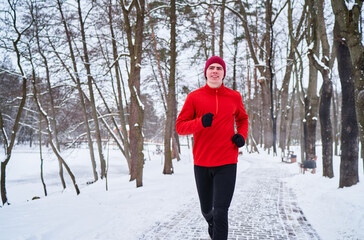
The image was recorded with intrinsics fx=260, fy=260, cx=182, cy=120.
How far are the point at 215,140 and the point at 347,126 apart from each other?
4765 millimetres

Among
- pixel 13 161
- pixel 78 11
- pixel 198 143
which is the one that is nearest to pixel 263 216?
pixel 198 143

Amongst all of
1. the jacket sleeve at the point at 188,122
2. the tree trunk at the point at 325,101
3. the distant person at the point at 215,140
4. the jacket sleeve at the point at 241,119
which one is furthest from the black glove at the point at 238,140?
the tree trunk at the point at 325,101

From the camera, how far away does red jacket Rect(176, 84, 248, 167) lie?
2769 millimetres

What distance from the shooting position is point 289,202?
5.81 meters

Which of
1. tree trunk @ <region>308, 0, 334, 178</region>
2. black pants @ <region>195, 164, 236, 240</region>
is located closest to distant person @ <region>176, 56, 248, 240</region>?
black pants @ <region>195, 164, 236, 240</region>

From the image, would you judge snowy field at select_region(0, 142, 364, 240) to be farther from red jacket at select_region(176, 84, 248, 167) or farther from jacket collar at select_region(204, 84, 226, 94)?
jacket collar at select_region(204, 84, 226, 94)

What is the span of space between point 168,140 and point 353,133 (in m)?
6.53

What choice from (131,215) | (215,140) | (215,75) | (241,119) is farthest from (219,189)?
(131,215)

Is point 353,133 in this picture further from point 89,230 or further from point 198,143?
point 89,230

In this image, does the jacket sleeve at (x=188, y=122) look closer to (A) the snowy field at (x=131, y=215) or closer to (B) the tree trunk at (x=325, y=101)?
(A) the snowy field at (x=131, y=215)

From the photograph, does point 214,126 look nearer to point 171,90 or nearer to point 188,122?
point 188,122

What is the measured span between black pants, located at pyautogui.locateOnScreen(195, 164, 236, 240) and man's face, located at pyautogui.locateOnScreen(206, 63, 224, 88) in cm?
91

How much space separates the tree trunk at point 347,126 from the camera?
19.1ft

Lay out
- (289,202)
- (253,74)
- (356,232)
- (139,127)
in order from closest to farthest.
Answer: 1. (356,232)
2. (289,202)
3. (139,127)
4. (253,74)
